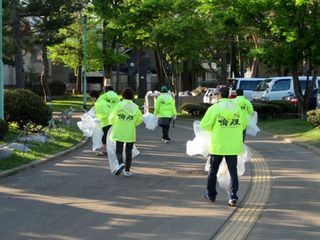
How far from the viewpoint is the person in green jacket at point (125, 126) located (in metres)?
11.4

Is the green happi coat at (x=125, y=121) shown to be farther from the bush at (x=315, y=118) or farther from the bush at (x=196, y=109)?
the bush at (x=196, y=109)

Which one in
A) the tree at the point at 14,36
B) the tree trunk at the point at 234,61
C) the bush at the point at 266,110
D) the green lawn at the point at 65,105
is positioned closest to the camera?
the bush at the point at 266,110

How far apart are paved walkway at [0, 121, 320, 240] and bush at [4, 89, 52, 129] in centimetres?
532

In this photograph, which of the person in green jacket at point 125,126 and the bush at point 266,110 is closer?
the person in green jacket at point 125,126

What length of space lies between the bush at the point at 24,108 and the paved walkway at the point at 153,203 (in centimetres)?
532

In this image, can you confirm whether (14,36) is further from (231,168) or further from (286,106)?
(231,168)

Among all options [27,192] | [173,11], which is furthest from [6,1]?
[27,192]

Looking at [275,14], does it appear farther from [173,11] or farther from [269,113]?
[173,11]

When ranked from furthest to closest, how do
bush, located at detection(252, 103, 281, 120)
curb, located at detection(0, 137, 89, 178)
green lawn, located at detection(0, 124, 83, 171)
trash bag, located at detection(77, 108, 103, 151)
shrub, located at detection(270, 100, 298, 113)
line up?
shrub, located at detection(270, 100, 298, 113)
bush, located at detection(252, 103, 281, 120)
trash bag, located at detection(77, 108, 103, 151)
green lawn, located at detection(0, 124, 83, 171)
curb, located at detection(0, 137, 89, 178)

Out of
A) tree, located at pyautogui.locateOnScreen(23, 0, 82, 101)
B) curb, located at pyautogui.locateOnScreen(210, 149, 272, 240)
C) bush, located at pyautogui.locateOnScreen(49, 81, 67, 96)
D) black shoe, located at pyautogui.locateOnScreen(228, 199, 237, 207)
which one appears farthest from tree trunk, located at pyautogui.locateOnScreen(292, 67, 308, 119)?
bush, located at pyautogui.locateOnScreen(49, 81, 67, 96)

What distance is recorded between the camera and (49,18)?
3831 cm

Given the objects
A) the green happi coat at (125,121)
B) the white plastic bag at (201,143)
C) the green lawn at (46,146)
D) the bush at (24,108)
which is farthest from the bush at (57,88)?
the white plastic bag at (201,143)

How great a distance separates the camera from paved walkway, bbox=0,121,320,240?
713 cm

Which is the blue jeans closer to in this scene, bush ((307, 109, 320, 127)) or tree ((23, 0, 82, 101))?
bush ((307, 109, 320, 127))
